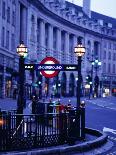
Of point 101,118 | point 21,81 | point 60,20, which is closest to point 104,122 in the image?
point 101,118

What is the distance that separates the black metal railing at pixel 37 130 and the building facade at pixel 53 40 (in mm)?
49466

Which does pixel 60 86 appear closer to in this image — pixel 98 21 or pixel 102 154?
pixel 98 21

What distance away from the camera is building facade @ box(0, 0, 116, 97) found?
240ft

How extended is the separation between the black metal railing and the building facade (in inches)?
1947

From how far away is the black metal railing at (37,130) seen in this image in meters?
15.4

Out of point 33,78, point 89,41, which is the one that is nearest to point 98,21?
point 89,41

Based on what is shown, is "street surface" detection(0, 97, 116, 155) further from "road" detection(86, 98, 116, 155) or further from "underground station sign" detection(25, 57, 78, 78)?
"underground station sign" detection(25, 57, 78, 78)

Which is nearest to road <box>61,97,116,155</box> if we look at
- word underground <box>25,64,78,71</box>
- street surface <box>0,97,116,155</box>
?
street surface <box>0,97,116,155</box>

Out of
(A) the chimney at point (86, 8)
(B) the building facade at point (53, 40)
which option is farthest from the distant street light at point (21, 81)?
(A) the chimney at point (86, 8)

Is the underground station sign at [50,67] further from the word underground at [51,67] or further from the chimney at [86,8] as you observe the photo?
the chimney at [86,8]

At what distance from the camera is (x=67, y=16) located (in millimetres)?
123125

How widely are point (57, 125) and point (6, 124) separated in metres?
2.09

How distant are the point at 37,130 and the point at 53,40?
327 feet

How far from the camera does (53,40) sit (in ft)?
379
